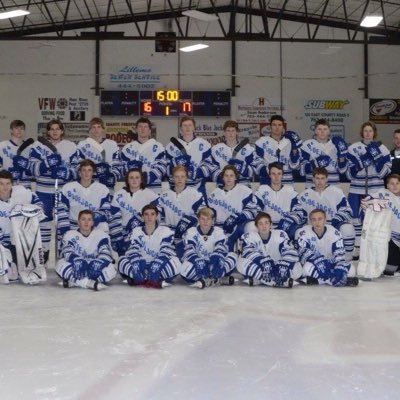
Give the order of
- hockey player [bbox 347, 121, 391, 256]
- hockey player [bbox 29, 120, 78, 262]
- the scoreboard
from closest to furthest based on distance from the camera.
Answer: hockey player [bbox 29, 120, 78, 262]
hockey player [bbox 347, 121, 391, 256]
the scoreboard

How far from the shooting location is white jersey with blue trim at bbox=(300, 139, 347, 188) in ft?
18.9

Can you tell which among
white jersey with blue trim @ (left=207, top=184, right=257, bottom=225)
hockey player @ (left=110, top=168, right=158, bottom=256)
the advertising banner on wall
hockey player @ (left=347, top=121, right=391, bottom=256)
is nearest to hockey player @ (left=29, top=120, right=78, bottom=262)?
hockey player @ (left=110, top=168, right=158, bottom=256)

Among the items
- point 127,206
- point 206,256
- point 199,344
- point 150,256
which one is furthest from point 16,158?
point 199,344

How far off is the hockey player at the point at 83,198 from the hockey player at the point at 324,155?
5.63ft

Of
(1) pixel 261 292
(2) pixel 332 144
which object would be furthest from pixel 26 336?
(2) pixel 332 144

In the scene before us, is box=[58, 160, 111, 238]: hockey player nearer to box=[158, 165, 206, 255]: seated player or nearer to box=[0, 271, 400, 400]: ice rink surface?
box=[158, 165, 206, 255]: seated player

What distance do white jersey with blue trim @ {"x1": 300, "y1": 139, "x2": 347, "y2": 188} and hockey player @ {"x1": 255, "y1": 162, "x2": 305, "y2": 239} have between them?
0.46 meters

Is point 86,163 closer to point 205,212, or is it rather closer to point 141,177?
point 141,177

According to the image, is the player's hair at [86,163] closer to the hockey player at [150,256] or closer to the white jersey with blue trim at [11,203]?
the white jersey with blue trim at [11,203]

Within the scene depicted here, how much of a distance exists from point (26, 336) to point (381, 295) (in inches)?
91.1

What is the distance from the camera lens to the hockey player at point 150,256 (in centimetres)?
461

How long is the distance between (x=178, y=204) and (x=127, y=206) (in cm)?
40

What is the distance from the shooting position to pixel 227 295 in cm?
432

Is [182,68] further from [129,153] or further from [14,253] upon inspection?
[14,253]
